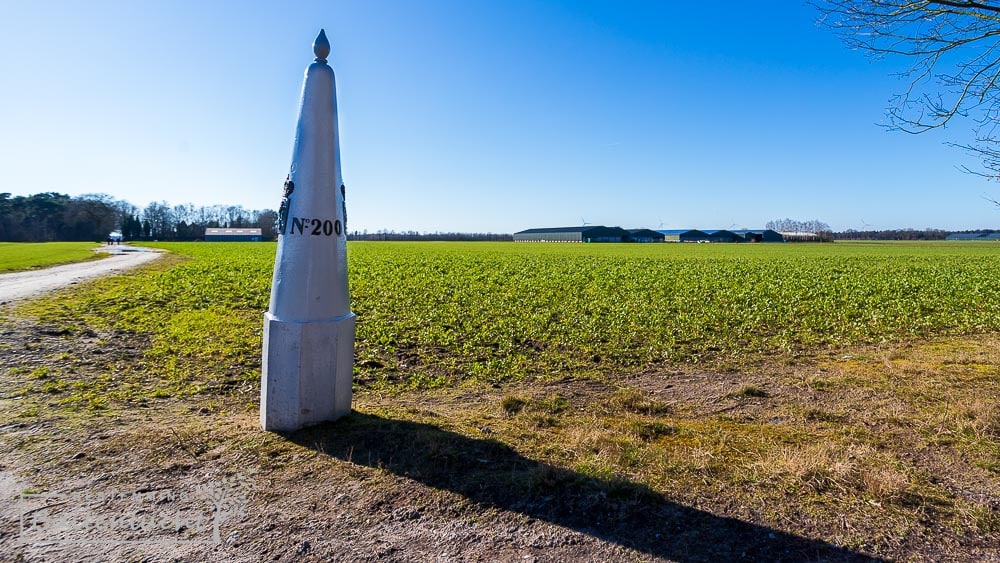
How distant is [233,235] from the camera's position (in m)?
134

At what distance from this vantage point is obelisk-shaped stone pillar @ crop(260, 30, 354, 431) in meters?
4.27

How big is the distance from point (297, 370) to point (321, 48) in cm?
273

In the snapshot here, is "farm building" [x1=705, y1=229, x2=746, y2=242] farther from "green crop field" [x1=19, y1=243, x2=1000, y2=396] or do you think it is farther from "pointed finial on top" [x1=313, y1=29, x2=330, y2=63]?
"pointed finial on top" [x1=313, y1=29, x2=330, y2=63]

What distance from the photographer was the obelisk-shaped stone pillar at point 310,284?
4266 millimetres

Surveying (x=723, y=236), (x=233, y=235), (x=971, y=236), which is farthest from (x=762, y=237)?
(x=233, y=235)

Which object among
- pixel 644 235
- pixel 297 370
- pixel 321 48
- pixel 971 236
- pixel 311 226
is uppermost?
pixel 971 236

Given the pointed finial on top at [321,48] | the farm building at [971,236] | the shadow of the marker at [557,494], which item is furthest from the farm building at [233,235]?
the farm building at [971,236]

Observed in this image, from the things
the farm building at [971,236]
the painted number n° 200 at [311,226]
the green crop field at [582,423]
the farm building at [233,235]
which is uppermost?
the farm building at [971,236]

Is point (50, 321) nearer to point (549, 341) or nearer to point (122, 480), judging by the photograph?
point (122, 480)

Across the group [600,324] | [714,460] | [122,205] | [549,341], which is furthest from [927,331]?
[122,205]

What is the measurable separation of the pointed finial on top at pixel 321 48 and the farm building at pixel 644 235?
152 metres

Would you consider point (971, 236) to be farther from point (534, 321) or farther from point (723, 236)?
point (534, 321)

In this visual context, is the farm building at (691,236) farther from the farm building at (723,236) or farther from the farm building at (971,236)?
the farm building at (971,236)

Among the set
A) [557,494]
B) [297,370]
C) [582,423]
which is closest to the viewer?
[557,494]
